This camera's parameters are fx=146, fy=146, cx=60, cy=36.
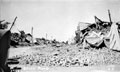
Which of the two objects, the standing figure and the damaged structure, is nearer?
the standing figure

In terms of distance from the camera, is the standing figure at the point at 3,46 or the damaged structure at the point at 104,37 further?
the damaged structure at the point at 104,37

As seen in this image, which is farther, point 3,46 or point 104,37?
point 104,37

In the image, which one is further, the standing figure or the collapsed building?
the collapsed building

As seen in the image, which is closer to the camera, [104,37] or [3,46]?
[3,46]

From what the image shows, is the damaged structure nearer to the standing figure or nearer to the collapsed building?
the collapsed building

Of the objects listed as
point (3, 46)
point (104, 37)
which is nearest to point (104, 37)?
point (104, 37)

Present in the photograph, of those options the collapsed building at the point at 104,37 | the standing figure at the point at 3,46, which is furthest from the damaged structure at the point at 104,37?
the standing figure at the point at 3,46

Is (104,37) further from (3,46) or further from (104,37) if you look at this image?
(3,46)

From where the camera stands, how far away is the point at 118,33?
40.8 ft

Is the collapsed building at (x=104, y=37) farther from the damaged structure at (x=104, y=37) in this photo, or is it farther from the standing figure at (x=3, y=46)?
the standing figure at (x=3, y=46)

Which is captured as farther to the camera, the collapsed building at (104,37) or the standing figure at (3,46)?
the collapsed building at (104,37)

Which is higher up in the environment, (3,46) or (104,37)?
(3,46)

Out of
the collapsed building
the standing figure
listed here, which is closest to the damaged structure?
the collapsed building

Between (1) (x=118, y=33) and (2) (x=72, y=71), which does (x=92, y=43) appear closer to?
(1) (x=118, y=33)
